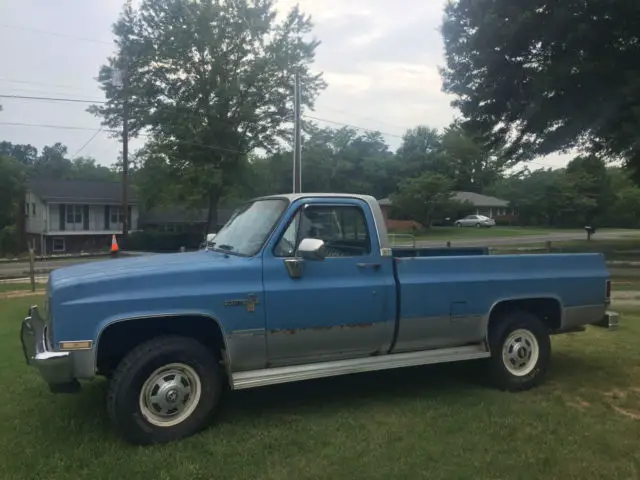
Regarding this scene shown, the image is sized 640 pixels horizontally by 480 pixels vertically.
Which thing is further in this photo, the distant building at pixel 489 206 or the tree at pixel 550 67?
the distant building at pixel 489 206

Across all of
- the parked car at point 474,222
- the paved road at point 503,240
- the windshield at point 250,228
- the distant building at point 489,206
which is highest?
the distant building at point 489,206

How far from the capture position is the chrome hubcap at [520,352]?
18.9ft

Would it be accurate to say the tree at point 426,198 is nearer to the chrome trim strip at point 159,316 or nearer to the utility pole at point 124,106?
the utility pole at point 124,106

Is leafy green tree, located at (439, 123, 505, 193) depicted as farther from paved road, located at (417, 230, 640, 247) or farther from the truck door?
the truck door

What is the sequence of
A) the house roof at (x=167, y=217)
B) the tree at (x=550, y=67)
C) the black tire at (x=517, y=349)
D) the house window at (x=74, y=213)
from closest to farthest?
1. the black tire at (x=517, y=349)
2. the tree at (x=550, y=67)
3. the house window at (x=74, y=213)
4. the house roof at (x=167, y=217)

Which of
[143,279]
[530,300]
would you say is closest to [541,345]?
[530,300]

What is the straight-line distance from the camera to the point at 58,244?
143 feet

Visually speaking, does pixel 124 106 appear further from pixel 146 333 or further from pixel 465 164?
pixel 465 164

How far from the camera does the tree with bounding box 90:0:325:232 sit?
38.0 meters

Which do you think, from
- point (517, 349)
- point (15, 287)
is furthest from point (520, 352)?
point (15, 287)

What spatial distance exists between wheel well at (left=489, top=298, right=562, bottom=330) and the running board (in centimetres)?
42

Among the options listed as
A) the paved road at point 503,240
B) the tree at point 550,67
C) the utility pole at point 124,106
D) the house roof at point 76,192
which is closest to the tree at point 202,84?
the utility pole at point 124,106

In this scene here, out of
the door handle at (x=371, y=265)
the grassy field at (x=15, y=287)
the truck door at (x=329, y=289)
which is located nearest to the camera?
the truck door at (x=329, y=289)

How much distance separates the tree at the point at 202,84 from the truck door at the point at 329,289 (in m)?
32.8
